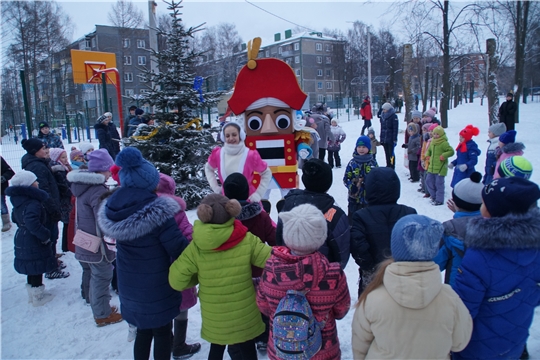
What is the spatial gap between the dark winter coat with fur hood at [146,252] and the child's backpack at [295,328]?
1013 millimetres

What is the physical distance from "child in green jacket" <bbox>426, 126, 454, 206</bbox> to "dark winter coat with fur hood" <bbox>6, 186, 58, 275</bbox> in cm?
664

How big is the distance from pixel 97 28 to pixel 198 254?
56948mm

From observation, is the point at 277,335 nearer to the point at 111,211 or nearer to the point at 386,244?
the point at 386,244

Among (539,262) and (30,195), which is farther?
(30,195)

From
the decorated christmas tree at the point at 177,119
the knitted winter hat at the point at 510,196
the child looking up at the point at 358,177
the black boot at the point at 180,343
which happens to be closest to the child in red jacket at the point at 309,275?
the knitted winter hat at the point at 510,196

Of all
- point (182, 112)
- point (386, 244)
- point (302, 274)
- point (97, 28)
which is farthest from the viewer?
point (97, 28)

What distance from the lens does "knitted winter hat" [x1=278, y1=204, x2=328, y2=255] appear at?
6.91ft

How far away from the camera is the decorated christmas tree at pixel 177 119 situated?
298 inches

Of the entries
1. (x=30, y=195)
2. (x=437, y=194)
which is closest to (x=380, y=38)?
(x=437, y=194)

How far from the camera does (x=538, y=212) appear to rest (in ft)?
6.99

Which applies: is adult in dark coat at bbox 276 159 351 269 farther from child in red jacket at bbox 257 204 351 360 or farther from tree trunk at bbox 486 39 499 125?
tree trunk at bbox 486 39 499 125

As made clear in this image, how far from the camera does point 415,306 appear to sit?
1756mm

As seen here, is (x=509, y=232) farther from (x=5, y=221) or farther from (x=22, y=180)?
(x=5, y=221)

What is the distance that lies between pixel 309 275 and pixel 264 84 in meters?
4.12
